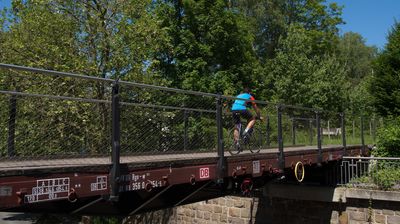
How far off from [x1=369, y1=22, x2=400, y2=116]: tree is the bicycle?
1050 centimetres

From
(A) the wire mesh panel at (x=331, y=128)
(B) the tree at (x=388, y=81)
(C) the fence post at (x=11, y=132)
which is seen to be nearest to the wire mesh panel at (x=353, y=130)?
(A) the wire mesh panel at (x=331, y=128)

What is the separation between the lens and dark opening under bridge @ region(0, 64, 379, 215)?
535 centimetres

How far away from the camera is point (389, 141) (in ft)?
56.9

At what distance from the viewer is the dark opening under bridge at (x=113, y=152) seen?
5352 mm

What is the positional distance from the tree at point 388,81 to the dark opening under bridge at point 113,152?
37.1 ft

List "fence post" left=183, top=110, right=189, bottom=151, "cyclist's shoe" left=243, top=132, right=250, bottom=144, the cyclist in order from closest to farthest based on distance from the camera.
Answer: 1. "fence post" left=183, top=110, right=189, bottom=151
2. the cyclist
3. "cyclist's shoe" left=243, top=132, right=250, bottom=144

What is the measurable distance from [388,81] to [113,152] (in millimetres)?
17632

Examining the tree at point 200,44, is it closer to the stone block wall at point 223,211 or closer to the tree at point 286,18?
the stone block wall at point 223,211

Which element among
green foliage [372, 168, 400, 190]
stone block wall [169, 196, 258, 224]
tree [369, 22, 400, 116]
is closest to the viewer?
green foliage [372, 168, 400, 190]

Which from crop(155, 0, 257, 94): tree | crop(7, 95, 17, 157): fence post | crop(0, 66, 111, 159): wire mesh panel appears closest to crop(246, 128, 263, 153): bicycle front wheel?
crop(0, 66, 111, 159): wire mesh panel

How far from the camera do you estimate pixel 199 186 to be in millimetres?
8297

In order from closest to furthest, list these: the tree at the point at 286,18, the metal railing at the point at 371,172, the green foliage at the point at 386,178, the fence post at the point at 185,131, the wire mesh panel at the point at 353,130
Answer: the fence post at the point at 185,131 → the green foliage at the point at 386,178 → the metal railing at the point at 371,172 → the wire mesh panel at the point at 353,130 → the tree at the point at 286,18

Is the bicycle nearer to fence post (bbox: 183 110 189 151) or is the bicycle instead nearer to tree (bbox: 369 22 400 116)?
fence post (bbox: 183 110 189 151)

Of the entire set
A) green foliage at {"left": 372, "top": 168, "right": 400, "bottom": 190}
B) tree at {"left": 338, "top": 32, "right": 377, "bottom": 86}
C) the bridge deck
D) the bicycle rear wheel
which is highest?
tree at {"left": 338, "top": 32, "right": 377, "bottom": 86}
